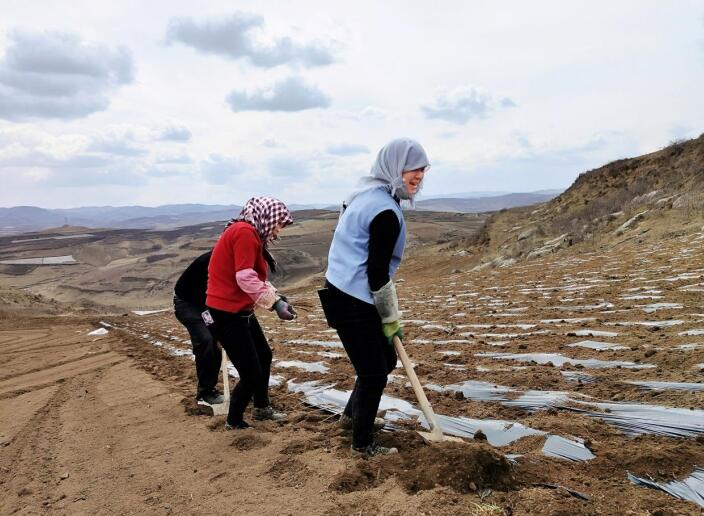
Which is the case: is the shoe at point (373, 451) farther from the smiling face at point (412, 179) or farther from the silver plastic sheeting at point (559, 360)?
the silver plastic sheeting at point (559, 360)

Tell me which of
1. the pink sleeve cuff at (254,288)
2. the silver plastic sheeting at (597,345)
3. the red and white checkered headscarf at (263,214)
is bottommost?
the silver plastic sheeting at (597,345)

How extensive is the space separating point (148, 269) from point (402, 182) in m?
59.4

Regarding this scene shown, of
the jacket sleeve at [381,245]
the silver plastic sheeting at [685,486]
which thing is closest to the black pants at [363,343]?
the jacket sleeve at [381,245]

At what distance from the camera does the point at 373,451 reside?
2877mm

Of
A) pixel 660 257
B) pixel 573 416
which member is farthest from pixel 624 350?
→ pixel 660 257

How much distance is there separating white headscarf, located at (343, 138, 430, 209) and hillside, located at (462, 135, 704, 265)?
11.1 meters

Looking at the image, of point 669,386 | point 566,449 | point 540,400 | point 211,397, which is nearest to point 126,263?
point 211,397

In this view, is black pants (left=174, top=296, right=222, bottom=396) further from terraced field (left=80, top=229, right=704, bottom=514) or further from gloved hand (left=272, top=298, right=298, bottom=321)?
gloved hand (left=272, top=298, right=298, bottom=321)

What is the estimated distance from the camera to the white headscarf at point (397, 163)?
8.94ft

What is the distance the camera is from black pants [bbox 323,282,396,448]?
109 inches

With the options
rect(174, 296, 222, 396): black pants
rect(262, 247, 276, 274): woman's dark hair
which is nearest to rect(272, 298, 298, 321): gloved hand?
rect(262, 247, 276, 274): woman's dark hair

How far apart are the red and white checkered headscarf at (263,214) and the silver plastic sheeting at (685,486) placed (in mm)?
2466

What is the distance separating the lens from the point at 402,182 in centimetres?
273

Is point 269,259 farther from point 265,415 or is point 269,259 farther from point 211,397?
point 211,397
